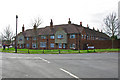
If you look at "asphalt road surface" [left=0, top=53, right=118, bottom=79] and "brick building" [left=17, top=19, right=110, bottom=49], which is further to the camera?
"brick building" [left=17, top=19, right=110, bottom=49]

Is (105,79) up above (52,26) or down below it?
below

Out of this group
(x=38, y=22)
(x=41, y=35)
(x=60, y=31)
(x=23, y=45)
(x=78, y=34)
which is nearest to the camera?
(x=78, y=34)

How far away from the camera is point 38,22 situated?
5425cm

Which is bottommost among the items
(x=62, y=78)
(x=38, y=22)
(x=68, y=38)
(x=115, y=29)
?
(x=62, y=78)

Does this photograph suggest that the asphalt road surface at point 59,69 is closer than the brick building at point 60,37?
Yes

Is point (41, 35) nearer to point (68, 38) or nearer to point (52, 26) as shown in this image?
point (52, 26)

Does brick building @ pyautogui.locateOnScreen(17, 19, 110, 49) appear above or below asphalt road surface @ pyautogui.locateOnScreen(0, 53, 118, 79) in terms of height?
above

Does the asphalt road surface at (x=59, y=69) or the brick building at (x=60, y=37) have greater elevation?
the brick building at (x=60, y=37)

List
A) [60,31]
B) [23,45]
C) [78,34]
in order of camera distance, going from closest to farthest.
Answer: [78,34] < [60,31] < [23,45]

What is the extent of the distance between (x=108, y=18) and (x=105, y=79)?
144 feet

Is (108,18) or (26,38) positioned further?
(26,38)

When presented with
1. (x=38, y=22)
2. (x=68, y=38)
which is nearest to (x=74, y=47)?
(x=68, y=38)

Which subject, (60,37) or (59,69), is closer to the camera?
(59,69)

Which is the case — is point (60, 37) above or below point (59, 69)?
above
